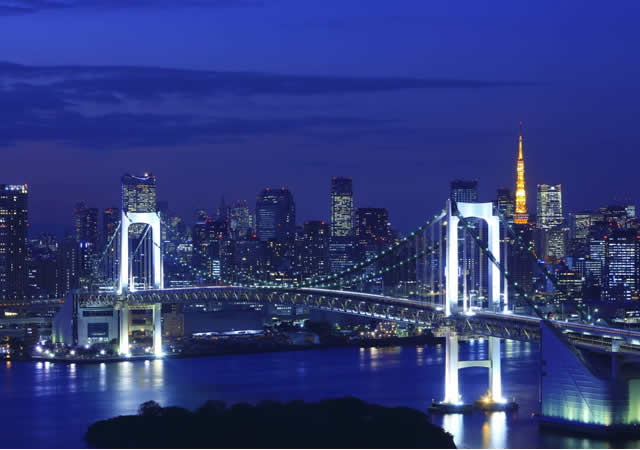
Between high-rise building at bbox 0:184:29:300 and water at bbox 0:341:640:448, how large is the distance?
2174cm

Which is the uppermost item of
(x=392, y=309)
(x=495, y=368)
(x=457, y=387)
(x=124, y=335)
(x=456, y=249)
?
(x=456, y=249)

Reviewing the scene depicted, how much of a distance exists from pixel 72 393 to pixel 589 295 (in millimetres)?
38115

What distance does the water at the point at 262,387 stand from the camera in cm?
2639

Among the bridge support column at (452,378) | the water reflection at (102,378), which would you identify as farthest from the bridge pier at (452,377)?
the water reflection at (102,378)

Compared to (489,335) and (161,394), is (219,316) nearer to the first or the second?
(161,394)

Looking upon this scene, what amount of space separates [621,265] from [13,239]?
97.6ft

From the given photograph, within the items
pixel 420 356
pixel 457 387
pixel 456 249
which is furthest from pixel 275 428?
pixel 420 356

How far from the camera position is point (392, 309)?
109 feet

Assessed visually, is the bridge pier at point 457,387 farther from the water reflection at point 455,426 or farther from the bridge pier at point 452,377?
the water reflection at point 455,426

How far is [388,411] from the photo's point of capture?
26.0 m

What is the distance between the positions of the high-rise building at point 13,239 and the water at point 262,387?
71.3 feet

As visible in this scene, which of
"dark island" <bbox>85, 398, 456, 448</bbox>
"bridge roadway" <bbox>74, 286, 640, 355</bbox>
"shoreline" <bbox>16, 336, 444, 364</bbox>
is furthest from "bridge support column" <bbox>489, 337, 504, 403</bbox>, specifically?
"shoreline" <bbox>16, 336, 444, 364</bbox>

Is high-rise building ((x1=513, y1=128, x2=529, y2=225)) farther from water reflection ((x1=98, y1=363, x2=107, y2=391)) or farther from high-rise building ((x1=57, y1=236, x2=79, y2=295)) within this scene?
water reflection ((x1=98, y1=363, x2=107, y2=391))

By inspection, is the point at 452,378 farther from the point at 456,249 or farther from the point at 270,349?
the point at 270,349
